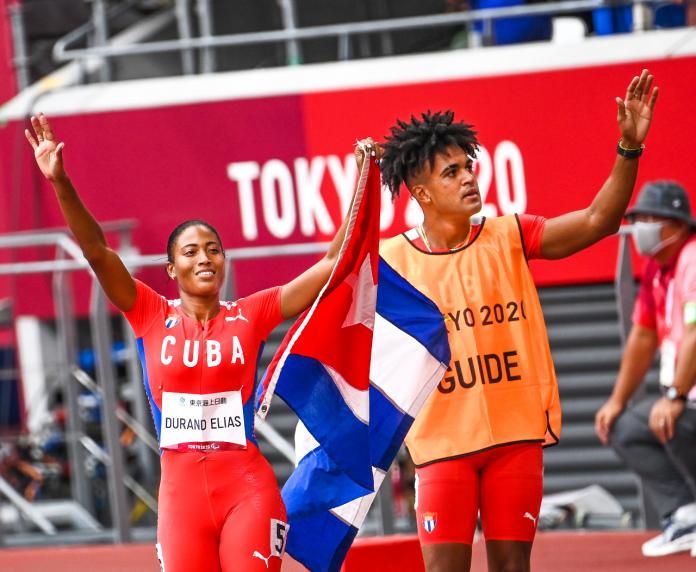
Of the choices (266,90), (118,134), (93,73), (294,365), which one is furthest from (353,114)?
(294,365)

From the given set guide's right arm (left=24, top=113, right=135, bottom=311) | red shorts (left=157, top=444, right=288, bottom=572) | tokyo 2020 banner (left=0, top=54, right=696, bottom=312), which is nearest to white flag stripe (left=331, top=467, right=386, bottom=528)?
red shorts (left=157, top=444, right=288, bottom=572)

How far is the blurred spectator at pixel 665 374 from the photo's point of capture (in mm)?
8867

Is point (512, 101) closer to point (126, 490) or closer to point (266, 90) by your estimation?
point (266, 90)

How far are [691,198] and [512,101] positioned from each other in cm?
164

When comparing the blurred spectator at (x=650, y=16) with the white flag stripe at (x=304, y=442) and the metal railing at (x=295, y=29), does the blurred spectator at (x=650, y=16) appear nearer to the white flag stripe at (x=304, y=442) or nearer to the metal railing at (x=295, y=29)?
the metal railing at (x=295, y=29)

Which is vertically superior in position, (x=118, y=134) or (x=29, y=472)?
(x=118, y=134)

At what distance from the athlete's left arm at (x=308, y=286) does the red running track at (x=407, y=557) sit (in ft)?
5.11

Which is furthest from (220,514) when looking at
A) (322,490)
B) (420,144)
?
(420,144)

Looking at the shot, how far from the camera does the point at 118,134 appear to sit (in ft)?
46.5

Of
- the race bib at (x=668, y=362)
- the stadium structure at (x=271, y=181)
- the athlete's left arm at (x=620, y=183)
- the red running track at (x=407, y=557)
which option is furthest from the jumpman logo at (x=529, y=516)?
the stadium structure at (x=271, y=181)

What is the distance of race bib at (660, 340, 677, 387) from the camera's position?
8953mm

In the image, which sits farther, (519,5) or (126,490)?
(519,5)

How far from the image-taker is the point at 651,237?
356 inches

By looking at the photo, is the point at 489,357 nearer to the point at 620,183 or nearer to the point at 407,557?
the point at 620,183
